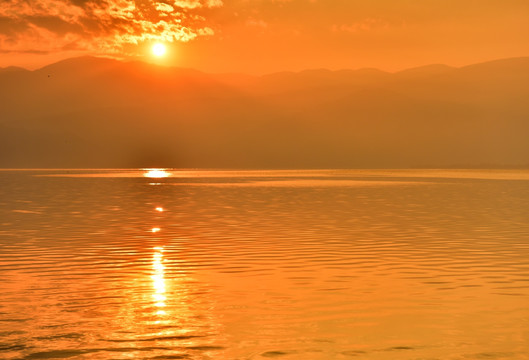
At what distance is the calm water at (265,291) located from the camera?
1622 centimetres

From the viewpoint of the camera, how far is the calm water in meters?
16.2


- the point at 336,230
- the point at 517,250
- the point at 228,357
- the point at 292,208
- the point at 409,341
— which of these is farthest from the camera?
the point at 292,208

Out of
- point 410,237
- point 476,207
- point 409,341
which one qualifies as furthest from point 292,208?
point 409,341

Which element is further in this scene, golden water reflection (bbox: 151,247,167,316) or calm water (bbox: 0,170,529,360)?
golden water reflection (bbox: 151,247,167,316)

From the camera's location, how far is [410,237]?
38906 millimetres

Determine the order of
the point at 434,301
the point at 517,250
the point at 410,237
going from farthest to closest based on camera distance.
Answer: the point at 410,237
the point at 517,250
the point at 434,301

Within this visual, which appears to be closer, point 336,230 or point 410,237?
point 410,237

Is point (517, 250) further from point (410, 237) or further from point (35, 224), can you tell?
point (35, 224)

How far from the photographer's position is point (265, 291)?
22641 mm

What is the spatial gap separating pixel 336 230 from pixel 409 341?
86.1 feet

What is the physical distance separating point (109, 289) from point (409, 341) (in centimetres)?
978

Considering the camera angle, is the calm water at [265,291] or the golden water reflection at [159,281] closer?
the calm water at [265,291]

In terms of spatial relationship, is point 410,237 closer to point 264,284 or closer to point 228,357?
point 264,284

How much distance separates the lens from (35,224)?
47938 mm
